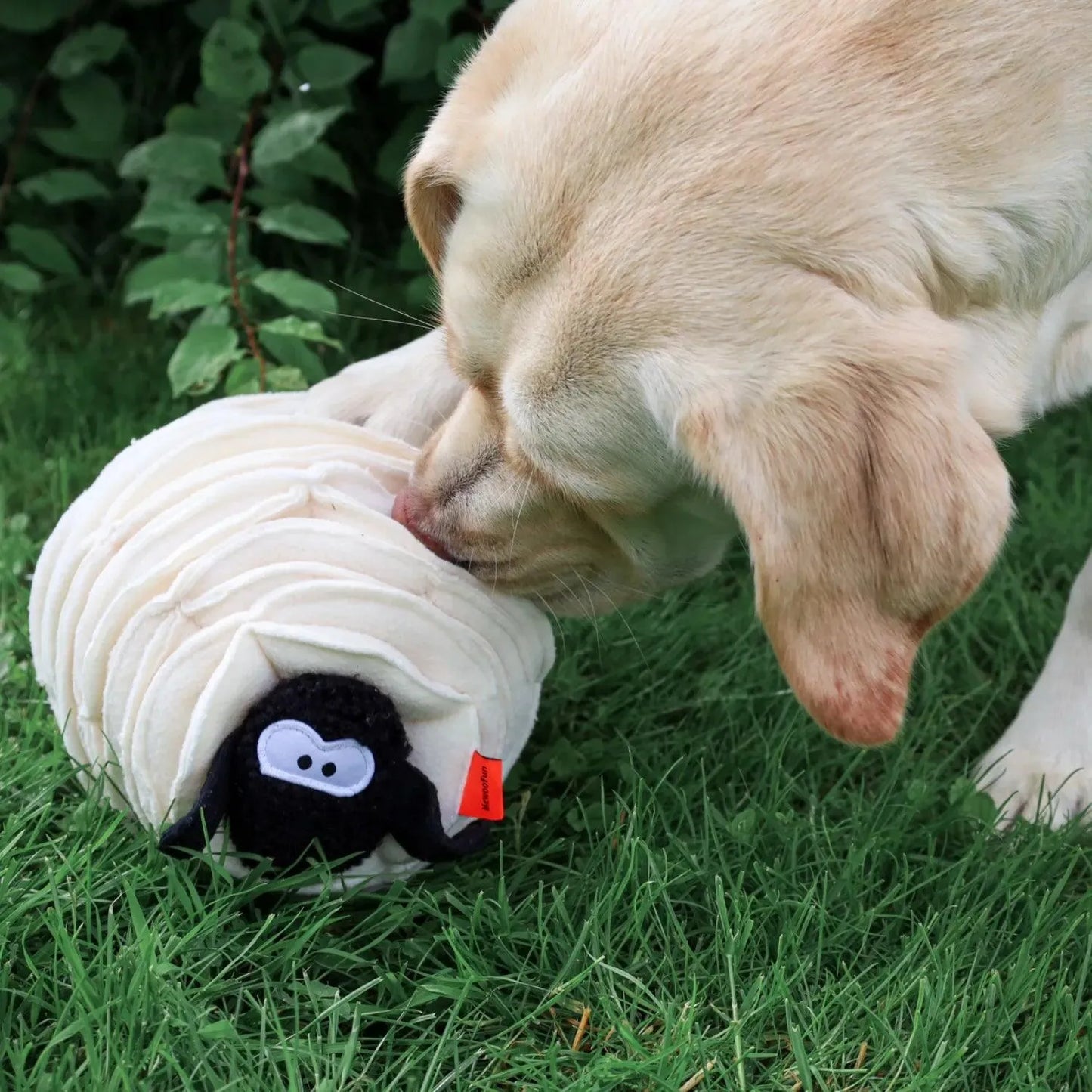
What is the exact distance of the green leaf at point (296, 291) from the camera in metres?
2.86

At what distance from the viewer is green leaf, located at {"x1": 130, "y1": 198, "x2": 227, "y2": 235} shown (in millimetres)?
3020

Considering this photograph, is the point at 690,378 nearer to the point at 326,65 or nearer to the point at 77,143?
the point at 326,65

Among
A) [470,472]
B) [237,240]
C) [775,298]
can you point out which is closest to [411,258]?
[237,240]

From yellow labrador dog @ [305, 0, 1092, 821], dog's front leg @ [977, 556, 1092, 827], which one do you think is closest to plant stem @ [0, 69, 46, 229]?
yellow labrador dog @ [305, 0, 1092, 821]

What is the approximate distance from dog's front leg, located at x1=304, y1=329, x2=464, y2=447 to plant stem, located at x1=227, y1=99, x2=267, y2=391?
0.40 metres

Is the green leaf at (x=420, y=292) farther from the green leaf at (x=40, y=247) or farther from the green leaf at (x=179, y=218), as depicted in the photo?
the green leaf at (x=40, y=247)

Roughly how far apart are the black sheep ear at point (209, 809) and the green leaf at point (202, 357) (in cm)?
127

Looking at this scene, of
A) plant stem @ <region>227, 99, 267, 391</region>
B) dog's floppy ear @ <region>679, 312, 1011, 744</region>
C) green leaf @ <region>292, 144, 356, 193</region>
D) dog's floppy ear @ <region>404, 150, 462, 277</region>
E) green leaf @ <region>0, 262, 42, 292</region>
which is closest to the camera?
dog's floppy ear @ <region>679, 312, 1011, 744</region>

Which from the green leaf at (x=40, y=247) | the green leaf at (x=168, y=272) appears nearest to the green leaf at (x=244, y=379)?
the green leaf at (x=168, y=272)

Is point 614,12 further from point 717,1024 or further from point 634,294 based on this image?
point 717,1024

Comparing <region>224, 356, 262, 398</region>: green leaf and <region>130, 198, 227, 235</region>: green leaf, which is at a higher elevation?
<region>130, 198, 227, 235</region>: green leaf

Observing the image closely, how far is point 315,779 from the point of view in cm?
165

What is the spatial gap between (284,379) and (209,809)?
1.32m

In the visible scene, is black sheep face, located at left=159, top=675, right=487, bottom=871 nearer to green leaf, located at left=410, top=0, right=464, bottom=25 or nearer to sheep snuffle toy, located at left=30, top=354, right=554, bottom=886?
sheep snuffle toy, located at left=30, top=354, right=554, bottom=886
